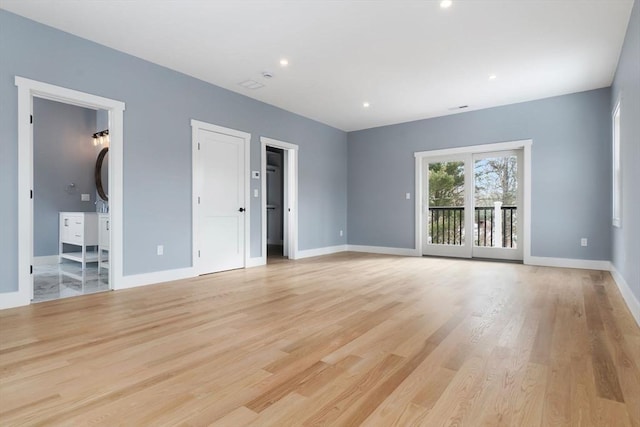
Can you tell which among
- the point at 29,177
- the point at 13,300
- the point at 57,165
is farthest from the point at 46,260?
the point at 29,177

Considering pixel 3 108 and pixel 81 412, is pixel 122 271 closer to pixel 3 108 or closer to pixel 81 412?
pixel 3 108

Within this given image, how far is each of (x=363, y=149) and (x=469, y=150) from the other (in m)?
2.26

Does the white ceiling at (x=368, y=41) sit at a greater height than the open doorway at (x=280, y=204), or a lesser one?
greater

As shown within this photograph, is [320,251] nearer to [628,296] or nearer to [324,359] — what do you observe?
[628,296]

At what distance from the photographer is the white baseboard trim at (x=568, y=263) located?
16.6 ft

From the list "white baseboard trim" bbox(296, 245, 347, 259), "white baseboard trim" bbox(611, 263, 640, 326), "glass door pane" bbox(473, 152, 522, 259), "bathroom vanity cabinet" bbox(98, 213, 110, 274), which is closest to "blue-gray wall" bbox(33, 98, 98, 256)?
"bathroom vanity cabinet" bbox(98, 213, 110, 274)

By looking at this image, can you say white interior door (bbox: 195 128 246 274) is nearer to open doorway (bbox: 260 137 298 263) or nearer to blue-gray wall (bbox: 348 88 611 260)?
open doorway (bbox: 260 137 298 263)

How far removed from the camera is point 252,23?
3291 mm

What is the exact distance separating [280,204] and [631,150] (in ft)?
22.7

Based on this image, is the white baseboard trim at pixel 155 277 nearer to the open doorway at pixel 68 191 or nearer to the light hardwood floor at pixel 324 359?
the light hardwood floor at pixel 324 359

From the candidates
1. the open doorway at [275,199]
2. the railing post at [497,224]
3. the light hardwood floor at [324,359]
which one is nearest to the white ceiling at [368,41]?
the railing post at [497,224]

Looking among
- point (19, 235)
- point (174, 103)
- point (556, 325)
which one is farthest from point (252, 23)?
point (556, 325)

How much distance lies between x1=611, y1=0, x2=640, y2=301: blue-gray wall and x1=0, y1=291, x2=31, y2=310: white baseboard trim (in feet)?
17.7

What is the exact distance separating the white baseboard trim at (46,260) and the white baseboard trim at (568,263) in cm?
815
